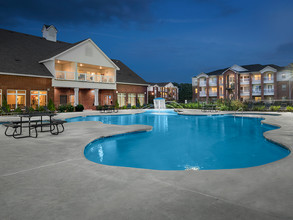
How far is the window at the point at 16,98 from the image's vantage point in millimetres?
20852

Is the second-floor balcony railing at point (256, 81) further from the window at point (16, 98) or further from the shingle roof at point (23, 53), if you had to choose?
the window at point (16, 98)

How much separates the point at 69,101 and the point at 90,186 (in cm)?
2487

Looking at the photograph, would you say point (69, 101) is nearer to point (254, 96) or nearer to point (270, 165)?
point (270, 165)

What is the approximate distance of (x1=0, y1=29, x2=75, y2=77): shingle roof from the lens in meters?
21.5

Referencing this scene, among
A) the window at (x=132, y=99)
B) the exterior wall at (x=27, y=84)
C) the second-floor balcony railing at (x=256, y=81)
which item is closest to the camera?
the exterior wall at (x=27, y=84)

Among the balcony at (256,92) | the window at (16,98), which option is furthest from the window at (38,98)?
the balcony at (256,92)

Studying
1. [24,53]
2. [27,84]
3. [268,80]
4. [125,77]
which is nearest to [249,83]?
[268,80]

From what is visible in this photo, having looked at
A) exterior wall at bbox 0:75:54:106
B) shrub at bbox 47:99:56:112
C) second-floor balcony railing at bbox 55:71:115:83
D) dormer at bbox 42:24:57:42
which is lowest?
shrub at bbox 47:99:56:112

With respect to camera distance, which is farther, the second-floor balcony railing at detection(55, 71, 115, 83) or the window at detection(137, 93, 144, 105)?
the window at detection(137, 93, 144, 105)

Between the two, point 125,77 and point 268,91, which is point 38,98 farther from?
point 268,91

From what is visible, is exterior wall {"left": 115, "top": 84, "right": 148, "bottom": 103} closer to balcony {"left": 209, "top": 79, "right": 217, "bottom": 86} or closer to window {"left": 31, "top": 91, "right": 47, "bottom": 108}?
window {"left": 31, "top": 91, "right": 47, "bottom": 108}

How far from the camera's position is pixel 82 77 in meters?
26.6

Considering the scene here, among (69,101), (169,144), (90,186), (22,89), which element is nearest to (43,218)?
(90,186)

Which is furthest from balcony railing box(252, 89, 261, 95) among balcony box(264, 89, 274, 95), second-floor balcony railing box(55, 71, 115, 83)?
second-floor balcony railing box(55, 71, 115, 83)
